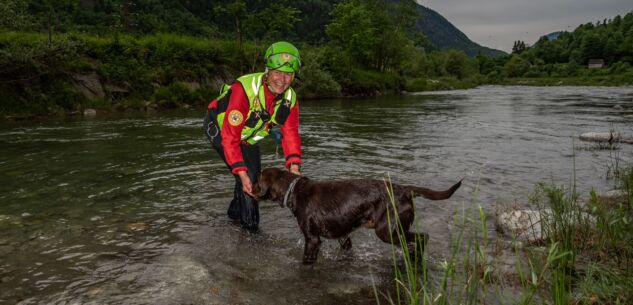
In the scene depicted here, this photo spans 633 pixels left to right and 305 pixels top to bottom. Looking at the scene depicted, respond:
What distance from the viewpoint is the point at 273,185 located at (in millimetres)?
4832

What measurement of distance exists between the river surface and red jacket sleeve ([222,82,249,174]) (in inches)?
43.9

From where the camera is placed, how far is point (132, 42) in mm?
26562

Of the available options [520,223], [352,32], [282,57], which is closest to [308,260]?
[282,57]

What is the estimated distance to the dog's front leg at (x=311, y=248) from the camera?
4648mm

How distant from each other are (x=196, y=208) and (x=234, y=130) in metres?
2.41

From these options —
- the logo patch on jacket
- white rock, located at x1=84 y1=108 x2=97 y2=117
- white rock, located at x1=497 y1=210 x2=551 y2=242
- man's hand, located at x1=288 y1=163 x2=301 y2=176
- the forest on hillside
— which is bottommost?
white rock, located at x1=497 y1=210 x2=551 y2=242

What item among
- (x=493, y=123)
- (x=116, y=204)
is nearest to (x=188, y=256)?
(x=116, y=204)

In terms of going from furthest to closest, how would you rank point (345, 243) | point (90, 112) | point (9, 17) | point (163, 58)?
point (163, 58) < point (90, 112) < point (9, 17) < point (345, 243)

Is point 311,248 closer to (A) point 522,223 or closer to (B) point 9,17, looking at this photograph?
(A) point 522,223

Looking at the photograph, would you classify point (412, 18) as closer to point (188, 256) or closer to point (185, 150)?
point (185, 150)

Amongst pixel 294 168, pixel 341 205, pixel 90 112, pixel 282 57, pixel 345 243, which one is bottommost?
pixel 345 243

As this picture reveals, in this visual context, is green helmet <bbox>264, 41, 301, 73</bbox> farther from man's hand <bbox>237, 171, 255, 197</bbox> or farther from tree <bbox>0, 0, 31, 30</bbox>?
tree <bbox>0, 0, 31, 30</bbox>

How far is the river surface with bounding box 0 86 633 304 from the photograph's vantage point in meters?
4.21

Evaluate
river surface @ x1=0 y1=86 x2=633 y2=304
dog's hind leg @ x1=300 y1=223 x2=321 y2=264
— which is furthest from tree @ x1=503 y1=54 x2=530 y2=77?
dog's hind leg @ x1=300 y1=223 x2=321 y2=264
